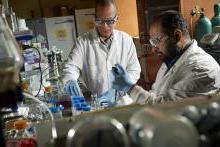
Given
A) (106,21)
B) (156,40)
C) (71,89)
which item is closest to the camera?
(156,40)

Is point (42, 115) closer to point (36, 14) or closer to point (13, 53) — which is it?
point (13, 53)

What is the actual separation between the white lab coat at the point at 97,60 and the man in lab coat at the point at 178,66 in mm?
792

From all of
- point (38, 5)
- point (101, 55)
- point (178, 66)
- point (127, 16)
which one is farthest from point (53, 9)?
point (178, 66)

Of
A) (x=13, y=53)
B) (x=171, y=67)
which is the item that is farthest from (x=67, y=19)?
(x=13, y=53)

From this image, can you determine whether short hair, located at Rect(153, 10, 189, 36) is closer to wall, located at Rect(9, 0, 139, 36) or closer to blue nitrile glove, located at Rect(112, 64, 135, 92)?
blue nitrile glove, located at Rect(112, 64, 135, 92)

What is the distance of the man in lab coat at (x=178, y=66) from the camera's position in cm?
172

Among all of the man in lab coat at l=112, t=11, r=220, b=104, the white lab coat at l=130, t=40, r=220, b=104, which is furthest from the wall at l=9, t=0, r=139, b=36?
the white lab coat at l=130, t=40, r=220, b=104

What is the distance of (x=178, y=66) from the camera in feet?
5.99

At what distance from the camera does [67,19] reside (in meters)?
4.91

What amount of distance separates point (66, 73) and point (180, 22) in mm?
1080

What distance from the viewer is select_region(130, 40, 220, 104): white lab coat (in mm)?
1717

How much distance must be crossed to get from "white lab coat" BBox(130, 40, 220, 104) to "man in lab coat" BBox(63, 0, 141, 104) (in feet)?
2.74

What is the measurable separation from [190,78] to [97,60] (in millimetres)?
1225

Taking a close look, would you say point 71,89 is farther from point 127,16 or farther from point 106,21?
point 127,16
